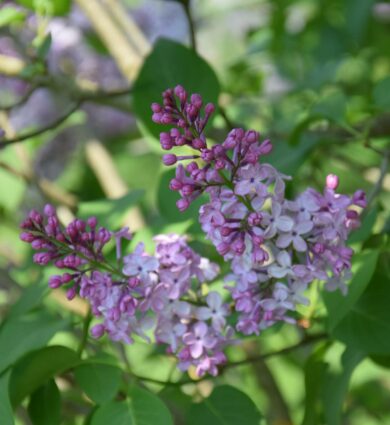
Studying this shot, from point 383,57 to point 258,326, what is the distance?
1235 mm

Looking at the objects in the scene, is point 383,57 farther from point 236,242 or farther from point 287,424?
point 236,242

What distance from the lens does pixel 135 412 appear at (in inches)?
28.2

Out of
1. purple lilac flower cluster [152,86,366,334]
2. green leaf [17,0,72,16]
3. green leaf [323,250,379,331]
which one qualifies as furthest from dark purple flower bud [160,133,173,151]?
green leaf [17,0,72,16]

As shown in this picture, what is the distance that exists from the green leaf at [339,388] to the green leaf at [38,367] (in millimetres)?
244

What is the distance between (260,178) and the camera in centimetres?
61

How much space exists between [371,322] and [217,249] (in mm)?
213

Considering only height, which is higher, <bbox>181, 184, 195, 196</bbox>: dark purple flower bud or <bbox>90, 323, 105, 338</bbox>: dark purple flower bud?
<bbox>181, 184, 195, 196</bbox>: dark purple flower bud

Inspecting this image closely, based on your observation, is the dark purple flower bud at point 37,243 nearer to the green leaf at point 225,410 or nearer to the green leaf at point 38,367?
the green leaf at point 38,367

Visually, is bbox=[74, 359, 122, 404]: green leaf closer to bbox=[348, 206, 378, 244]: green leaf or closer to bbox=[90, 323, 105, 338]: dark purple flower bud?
bbox=[90, 323, 105, 338]: dark purple flower bud

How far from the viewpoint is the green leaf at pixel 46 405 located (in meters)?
→ 0.75

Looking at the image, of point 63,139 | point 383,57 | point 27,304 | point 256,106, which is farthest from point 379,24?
point 27,304

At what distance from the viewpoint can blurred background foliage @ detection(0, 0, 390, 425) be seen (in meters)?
0.76

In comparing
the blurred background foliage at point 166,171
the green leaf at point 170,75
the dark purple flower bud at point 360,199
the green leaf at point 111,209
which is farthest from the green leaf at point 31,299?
the dark purple flower bud at point 360,199

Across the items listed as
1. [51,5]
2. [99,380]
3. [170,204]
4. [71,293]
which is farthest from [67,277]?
[51,5]
